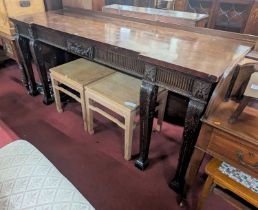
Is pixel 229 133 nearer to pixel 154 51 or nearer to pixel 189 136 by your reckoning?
pixel 189 136

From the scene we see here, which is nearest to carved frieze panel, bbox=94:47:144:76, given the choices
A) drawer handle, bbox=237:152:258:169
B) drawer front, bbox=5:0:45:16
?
drawer handle, bbox=237:152:258:169

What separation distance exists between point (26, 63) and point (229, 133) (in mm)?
1802

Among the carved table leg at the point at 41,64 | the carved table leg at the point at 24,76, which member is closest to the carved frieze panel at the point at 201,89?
the carved table leg at the point at 41,64

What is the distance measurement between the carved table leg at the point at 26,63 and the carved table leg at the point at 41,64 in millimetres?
171

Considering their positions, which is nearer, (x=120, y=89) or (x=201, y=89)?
(x=201, y=89)

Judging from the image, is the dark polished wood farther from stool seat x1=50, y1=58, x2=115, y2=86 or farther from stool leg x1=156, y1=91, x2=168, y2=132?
stool leg x1=156, y1=91, x2=168, y2=132

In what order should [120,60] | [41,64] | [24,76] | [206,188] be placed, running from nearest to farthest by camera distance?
[206,188]
[120,60]
[41,64]
[24,76]

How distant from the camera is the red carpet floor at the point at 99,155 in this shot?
1.19 metres

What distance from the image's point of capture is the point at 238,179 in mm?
856

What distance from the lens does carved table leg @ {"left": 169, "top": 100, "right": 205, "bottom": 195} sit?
866 millimetres

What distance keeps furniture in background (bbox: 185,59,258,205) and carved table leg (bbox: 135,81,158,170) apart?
297 mm

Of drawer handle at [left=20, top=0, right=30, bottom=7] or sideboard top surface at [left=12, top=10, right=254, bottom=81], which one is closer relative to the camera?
sideboard top surface at [left=12, top=10, right=254, bottom=81]

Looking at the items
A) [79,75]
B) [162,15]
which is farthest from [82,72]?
[162,15]

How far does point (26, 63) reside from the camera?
1.86m
